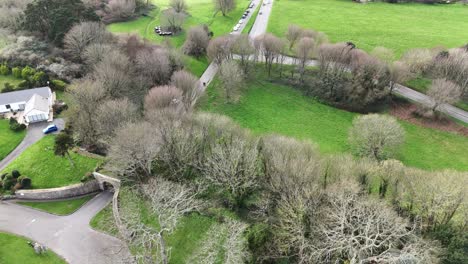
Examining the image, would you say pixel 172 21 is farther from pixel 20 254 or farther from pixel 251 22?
pixel 20 254

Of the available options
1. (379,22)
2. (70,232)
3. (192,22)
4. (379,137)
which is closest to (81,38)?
(192,22)

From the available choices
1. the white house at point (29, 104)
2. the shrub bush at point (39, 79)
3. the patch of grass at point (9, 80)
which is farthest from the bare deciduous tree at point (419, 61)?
the patch of grass at point (9, 80)

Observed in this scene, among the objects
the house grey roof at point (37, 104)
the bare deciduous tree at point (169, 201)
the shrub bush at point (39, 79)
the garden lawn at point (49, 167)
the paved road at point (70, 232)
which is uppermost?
the shrub bush at point (39, 79)

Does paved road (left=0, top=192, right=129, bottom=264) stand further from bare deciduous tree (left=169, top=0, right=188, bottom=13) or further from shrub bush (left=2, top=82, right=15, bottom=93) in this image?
bare deciduous tree (left=169, top=0, right=188, bottom=13)

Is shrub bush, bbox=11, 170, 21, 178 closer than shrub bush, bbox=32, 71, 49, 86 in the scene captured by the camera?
Yes

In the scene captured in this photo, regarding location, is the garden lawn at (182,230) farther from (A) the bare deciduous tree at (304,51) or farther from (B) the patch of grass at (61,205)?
(A) the bare deciduous tree at (304,51)

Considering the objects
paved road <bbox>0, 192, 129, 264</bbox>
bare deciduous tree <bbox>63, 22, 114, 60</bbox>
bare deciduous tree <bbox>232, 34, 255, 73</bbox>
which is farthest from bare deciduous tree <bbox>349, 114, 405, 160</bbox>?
bare deciduous tree <bbox>63, 22, 114, 60</bbox>
